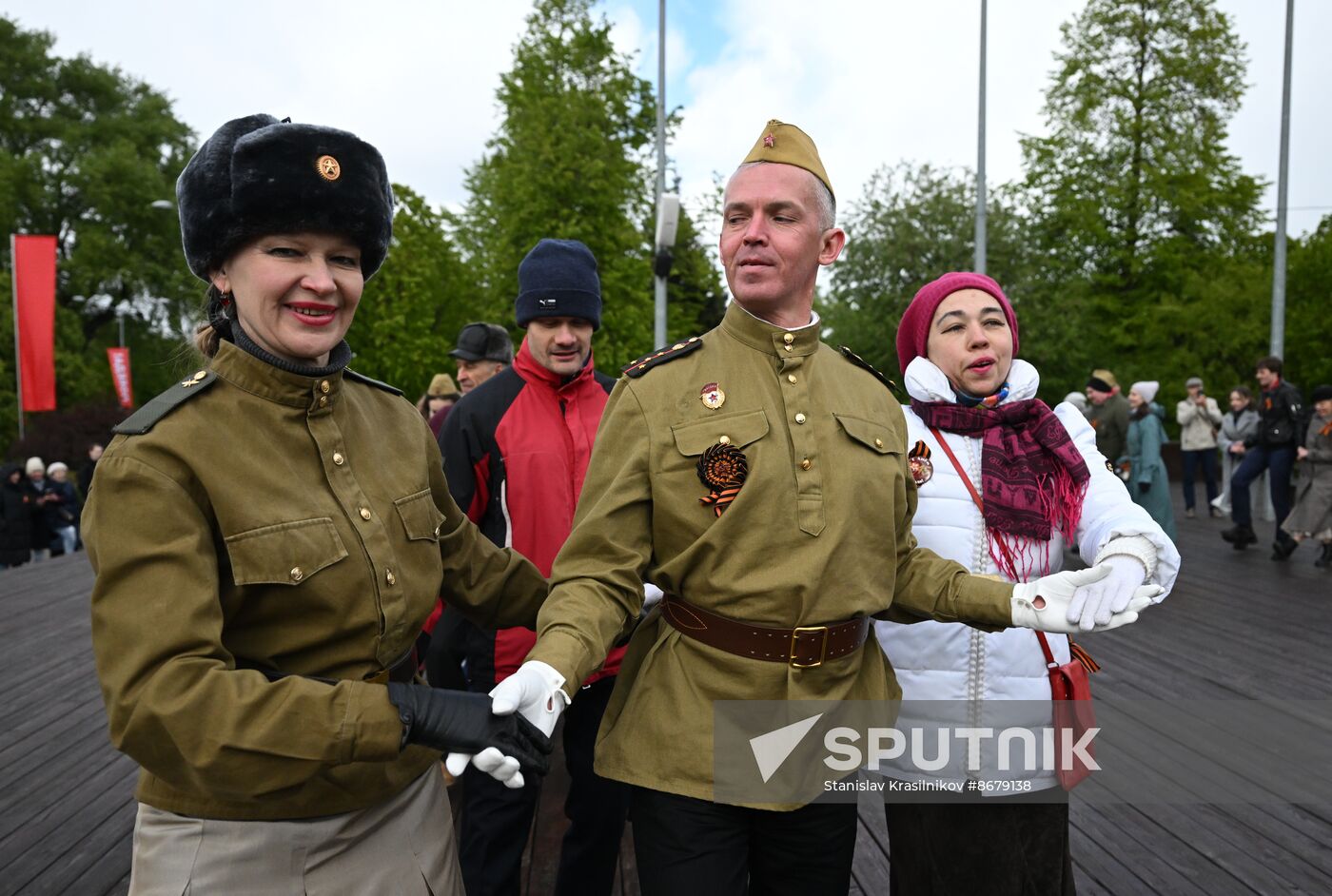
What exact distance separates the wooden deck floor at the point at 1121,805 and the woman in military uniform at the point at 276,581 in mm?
1887

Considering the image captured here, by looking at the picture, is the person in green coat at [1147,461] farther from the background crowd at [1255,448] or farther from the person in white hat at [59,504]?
the person in white hat at [59,504]

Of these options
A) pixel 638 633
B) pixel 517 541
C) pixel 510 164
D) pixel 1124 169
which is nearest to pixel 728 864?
pixel 638 633

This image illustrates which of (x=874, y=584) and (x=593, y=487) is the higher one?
(x=593, y=487)

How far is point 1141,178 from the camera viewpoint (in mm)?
23578

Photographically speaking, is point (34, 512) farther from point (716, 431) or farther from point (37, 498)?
point (716, 431)

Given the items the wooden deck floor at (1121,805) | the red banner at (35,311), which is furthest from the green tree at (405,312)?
the wooden deck floor at (1121,805)

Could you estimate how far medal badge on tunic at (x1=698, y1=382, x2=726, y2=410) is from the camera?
199 centimetres

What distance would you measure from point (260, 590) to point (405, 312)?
13.9 metres

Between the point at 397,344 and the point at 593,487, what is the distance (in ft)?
43.6

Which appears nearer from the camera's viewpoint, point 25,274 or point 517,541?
point 517,541

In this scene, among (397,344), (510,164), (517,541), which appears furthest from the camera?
(510,164)

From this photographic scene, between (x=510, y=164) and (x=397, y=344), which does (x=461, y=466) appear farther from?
(x=510, y=164)

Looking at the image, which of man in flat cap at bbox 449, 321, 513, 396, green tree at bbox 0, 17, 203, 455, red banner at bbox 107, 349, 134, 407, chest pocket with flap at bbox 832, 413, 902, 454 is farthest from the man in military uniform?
green tree at bbox 0, 17, 203, 455

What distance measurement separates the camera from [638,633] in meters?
2.11
